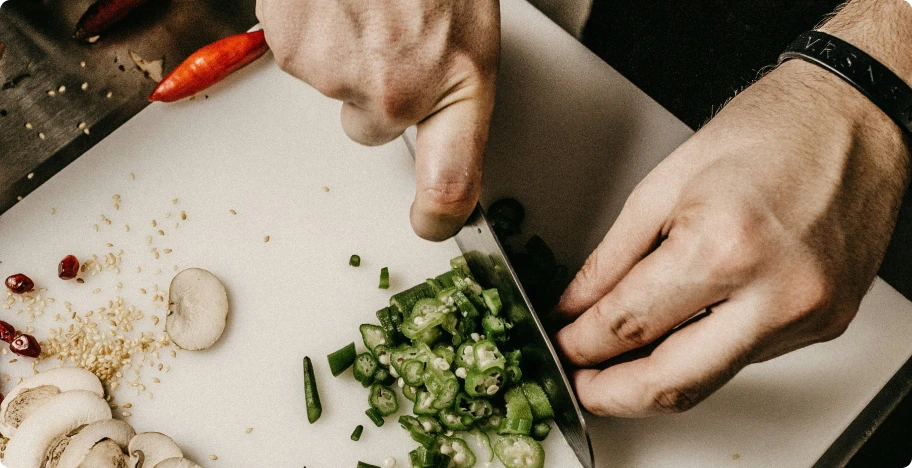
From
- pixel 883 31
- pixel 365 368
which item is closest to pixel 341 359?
pixel 365 368

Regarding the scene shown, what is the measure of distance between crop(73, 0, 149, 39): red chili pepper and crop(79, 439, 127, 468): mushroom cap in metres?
1.33

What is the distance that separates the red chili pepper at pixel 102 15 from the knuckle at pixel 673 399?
6.62 feet

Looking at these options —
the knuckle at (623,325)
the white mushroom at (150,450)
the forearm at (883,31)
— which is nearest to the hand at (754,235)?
the knuckle at (623,325)

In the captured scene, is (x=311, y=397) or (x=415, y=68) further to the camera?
(x=311, y=397)

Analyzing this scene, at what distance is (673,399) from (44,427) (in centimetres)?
163

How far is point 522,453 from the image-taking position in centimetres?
174

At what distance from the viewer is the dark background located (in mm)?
2879

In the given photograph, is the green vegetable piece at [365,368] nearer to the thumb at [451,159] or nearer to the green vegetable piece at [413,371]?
the green vegetable piece at [413,371]

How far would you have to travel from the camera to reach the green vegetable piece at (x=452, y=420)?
1.78m

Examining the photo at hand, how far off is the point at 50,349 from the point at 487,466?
1312 millimetres

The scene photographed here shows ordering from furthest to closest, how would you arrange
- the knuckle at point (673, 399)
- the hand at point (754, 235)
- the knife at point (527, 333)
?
the knife at point (527, 333) < the knuckle at point (673, 399) < the hand at point (754, 235)

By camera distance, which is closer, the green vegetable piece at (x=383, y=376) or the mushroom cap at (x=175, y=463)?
the mushroom cap at (x=175, y=463)

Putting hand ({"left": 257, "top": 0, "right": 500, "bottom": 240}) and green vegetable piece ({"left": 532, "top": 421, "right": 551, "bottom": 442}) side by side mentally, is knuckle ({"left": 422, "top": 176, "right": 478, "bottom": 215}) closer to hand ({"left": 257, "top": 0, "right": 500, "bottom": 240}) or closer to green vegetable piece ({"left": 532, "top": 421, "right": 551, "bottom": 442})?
hand ({"left": 257, "top": 0, "right": 500, "bottom": 240})

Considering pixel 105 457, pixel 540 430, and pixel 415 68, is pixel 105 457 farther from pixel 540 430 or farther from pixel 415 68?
pixel 415 68
